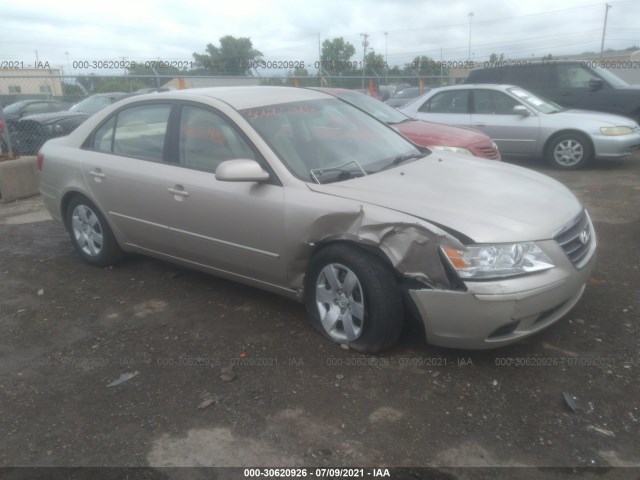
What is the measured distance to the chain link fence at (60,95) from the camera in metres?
10.4

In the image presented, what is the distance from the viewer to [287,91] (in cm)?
450

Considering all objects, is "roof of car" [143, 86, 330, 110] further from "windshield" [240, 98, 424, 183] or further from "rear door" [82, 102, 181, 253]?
"rear door" [82, 102, 181, 253]

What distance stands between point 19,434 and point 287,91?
10.1 feet

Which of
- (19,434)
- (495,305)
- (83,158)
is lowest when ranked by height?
(19,434)

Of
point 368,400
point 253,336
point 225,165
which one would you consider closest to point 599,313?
point 368,400

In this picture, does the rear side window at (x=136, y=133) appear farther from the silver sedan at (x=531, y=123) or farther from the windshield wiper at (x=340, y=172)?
the silver sedan at (x=531, y=123)

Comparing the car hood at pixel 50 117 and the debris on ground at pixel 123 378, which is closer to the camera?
the debris on ground at pixel 123 378

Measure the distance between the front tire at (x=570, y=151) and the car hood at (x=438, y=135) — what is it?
2300 millimetres

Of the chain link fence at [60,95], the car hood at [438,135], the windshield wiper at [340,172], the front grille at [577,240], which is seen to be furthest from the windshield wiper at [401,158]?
the chain link fence at [60,95]

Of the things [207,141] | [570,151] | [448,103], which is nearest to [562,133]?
[570,151]

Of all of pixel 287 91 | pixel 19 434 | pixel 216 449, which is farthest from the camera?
pixel 287 91

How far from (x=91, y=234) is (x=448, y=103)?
6819 mm

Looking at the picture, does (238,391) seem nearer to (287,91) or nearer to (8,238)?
(287,91)

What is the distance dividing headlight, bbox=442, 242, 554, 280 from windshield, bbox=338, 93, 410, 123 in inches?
206
